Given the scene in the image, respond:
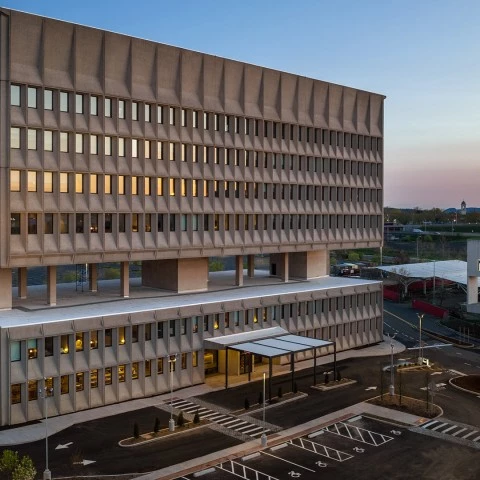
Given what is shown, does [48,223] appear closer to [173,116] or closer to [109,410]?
[109,410]

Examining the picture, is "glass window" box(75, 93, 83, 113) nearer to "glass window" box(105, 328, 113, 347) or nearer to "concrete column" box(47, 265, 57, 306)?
"concrete column" box(47, 265, 57, 306)

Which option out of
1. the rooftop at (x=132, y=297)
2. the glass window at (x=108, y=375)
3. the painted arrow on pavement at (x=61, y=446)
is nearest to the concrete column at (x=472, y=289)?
the rooftop at (x=132, y=297)

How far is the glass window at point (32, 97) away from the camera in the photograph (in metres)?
57.9

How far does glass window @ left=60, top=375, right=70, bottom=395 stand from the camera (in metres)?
55.4

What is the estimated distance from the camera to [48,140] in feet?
195

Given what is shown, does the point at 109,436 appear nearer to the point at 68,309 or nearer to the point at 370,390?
the point at 68,309

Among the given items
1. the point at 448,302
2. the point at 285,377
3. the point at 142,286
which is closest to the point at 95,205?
the point at 142,286

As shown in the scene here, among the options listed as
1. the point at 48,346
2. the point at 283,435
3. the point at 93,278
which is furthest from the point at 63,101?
the point at 283,435

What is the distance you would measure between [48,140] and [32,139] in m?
1.59

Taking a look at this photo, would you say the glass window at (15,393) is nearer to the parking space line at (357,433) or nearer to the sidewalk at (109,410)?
the sidewalk at (109,410)

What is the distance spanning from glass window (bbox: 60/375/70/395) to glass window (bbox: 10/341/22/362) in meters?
4.53

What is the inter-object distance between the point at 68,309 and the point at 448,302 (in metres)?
90.7

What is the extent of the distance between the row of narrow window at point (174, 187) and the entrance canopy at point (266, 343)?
17.2 meters

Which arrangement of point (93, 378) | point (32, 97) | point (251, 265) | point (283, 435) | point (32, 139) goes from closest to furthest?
point (283, 435)
point (93, 378)
point (32, 97)
point (32, 139)
point (251, 265)
